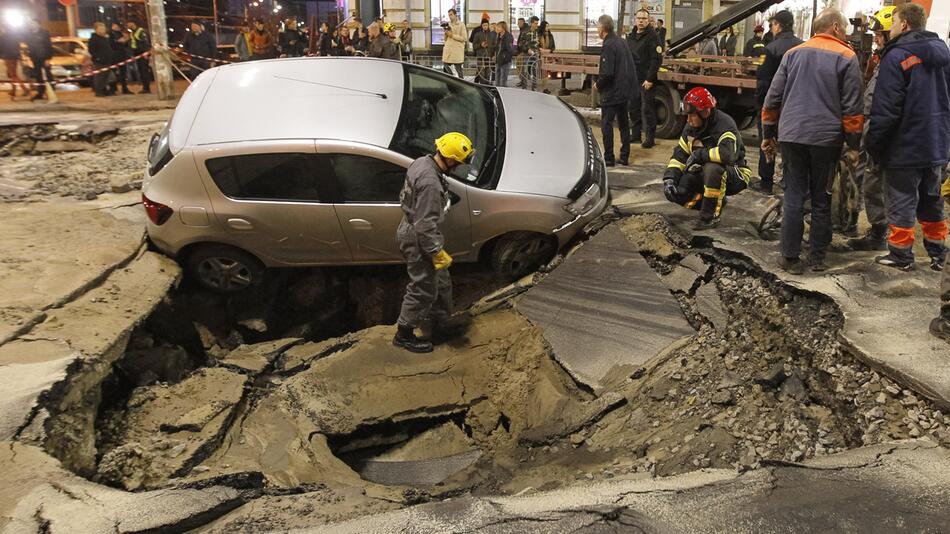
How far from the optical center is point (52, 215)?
24.0 ft

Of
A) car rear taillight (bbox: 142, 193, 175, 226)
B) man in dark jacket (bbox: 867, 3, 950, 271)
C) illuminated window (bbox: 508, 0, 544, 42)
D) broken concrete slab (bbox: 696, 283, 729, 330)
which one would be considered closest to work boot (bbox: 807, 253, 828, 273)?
man in dark jacket (bbox: 867, 3, 950, 271)

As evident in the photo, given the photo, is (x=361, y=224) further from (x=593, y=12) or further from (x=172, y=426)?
(x=593, y=12)

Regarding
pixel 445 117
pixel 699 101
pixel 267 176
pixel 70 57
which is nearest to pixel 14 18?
pixel 70 57

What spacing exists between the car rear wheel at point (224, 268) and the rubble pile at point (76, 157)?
8.45ft

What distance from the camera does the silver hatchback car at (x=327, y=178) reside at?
5.90 m

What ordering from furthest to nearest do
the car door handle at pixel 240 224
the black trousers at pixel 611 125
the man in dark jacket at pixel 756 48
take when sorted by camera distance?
the man in dark jacket at pixel 756 48 < the black trousers at pixel 611 125 < the car door handle at pixel 240 224

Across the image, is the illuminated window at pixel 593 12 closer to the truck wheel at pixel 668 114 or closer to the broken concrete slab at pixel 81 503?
the truck wheel at pixel 668 114

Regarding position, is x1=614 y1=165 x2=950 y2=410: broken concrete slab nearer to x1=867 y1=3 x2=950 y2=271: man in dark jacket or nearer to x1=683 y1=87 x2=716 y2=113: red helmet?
x1=867 y1=3 x2=950 y2=271: man in dark jacket

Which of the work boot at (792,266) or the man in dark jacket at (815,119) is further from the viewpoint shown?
the work boot at (792,266)

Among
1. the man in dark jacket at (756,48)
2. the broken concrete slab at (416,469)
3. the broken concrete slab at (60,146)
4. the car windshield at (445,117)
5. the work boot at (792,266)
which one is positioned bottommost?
the broken concrete slab at (416,469)

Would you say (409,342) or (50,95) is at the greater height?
(50,95)

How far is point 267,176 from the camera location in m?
5.95

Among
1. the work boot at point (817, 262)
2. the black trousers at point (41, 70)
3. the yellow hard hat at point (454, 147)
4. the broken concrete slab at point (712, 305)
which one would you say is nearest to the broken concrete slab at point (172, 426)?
the yellow hard hat at point (454, 147)

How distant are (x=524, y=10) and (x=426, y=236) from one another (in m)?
18.4
